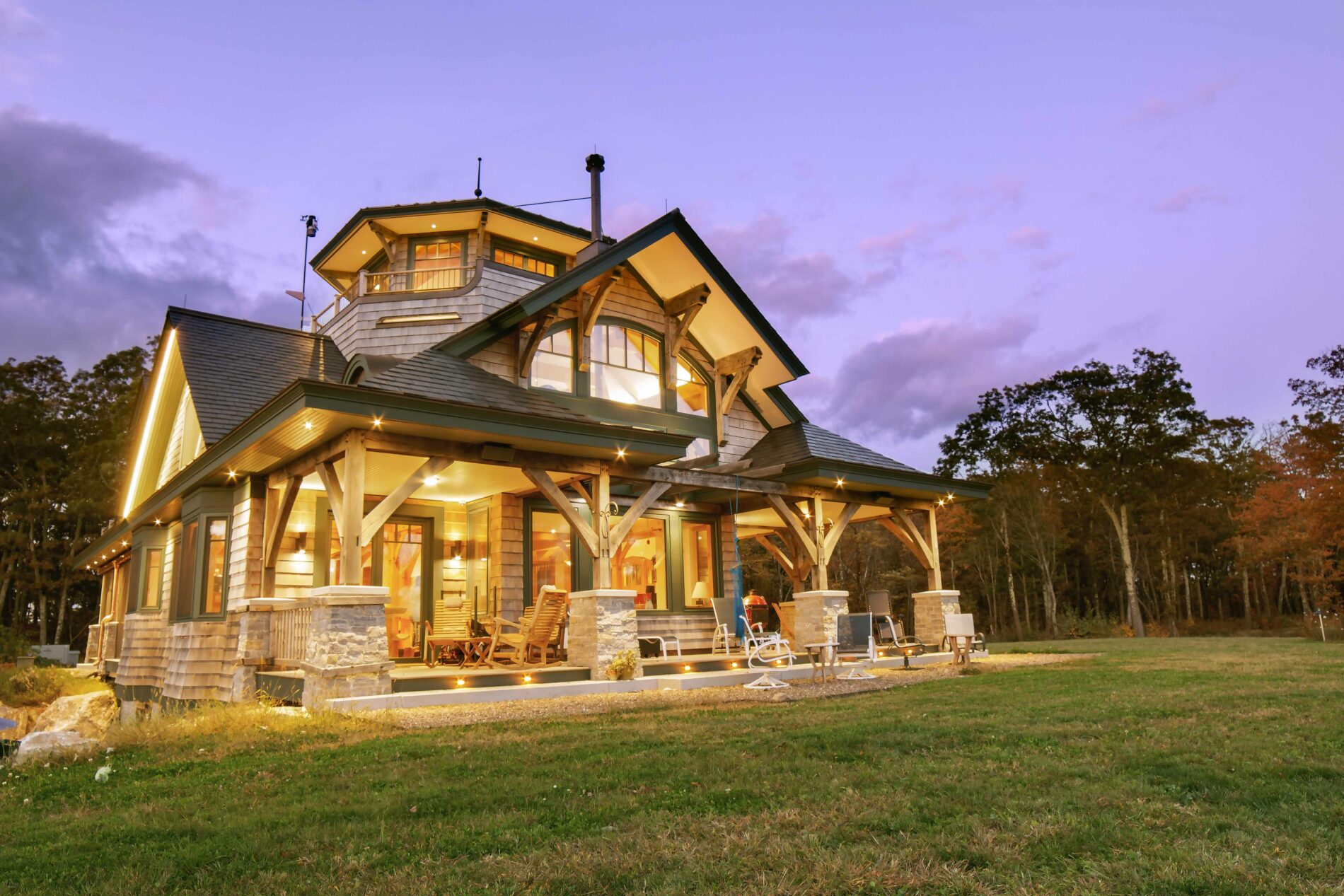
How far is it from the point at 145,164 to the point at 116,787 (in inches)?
1504

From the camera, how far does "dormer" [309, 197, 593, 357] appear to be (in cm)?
1516

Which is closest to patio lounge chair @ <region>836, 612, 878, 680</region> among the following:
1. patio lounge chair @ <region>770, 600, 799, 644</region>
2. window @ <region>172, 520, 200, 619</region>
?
patio lounge chair @ <region>770, 600, 799, 644</region>

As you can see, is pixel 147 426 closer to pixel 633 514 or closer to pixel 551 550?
pixel 551 550

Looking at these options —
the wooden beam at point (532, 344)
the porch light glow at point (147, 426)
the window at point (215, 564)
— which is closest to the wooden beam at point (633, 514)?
the wooden beam at point (532, 344)

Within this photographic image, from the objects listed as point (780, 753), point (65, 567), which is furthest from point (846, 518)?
point (65, 567)

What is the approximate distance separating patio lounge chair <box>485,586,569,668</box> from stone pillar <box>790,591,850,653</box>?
424 cm

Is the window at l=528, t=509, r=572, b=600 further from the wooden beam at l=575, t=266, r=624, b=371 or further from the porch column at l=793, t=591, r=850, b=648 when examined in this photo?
the porch column at l=793, t=591, r=850, b=648

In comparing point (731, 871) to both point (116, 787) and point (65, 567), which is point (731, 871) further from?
point (65, 567)

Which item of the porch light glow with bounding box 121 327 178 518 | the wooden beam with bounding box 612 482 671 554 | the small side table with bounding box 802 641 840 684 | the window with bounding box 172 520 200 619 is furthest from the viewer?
the porch light glow with bounding box 121 327 178 518

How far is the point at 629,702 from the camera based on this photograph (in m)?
8.86

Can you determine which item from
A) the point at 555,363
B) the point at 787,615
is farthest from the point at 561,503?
the point at 787,615

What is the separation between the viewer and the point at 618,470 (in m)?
11.7

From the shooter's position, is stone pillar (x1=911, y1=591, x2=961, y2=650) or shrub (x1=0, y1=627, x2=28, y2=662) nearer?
stone pillar (x1=911, y1=591, x2=961, y2=650)

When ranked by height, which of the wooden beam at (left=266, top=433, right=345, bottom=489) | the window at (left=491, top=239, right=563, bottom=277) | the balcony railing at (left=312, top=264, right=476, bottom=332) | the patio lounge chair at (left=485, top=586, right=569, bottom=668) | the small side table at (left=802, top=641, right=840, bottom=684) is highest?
the window at (left=491, top=239, right=563, bottom=277)
